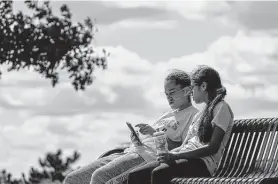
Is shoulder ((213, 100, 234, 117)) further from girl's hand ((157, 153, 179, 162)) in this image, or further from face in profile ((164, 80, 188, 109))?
face in profile ((164, 80, 188, 109))

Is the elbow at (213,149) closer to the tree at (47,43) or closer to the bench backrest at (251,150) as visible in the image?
the bench backrest at (251,150)

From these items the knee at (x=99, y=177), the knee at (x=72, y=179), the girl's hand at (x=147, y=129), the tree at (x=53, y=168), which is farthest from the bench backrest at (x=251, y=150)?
the tree at (x=53, y=168)

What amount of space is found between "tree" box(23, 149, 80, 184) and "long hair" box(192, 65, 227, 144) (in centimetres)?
558

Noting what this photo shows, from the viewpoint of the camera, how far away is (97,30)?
14453 millimetres

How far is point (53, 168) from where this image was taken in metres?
13.8

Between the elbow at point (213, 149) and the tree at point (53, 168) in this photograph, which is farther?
the tree at point (53, 168)

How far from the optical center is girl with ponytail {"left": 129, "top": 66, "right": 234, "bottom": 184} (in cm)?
826

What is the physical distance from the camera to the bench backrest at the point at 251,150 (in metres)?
8.54

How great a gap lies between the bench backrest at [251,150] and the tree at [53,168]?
5155 millimetres

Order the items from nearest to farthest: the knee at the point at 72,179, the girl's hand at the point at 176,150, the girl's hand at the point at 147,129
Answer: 1. the girl's hand at the point at 176,150
2. the girl's hand at the point at 147,129
3. the knee at the point at 72,179

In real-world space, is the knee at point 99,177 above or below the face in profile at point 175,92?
below

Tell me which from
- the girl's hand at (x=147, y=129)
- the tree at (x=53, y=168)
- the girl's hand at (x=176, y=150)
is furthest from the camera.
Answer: the tree at (x=53, y=168)

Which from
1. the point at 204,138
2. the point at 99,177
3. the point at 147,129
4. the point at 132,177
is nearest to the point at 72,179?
the point at 99,177

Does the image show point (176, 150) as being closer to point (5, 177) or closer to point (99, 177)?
point (99, 177)
